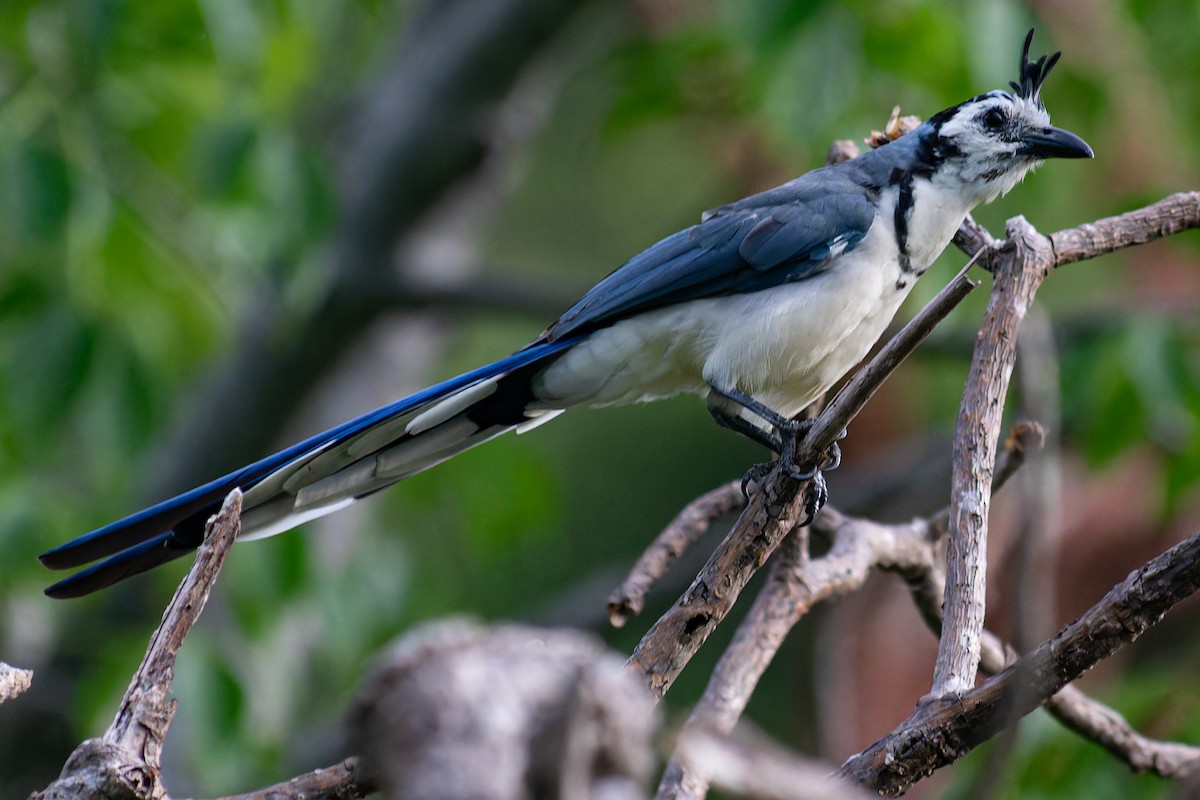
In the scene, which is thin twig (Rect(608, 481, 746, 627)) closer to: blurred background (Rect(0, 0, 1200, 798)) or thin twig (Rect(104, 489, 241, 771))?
blurred background (Rect(0, 0, 1200, 798))

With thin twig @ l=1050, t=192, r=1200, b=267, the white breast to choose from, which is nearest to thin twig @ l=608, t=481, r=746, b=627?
the white breast

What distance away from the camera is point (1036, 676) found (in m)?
1.63

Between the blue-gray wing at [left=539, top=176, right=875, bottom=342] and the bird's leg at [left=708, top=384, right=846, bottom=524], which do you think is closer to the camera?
the bird's leg at [left=708, top=384, right=846, bottom=524]

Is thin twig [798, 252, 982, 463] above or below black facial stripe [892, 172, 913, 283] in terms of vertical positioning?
below

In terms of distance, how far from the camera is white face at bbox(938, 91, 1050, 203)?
2.82 m

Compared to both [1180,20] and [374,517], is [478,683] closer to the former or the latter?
[1180,20]

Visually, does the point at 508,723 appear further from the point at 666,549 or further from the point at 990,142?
the point at 990,142

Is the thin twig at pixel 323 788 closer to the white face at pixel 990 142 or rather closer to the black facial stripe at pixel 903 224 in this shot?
the black facial stripe at pixel 903 224

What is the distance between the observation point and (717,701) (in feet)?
7.24

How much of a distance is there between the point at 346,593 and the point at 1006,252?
276 centimetres

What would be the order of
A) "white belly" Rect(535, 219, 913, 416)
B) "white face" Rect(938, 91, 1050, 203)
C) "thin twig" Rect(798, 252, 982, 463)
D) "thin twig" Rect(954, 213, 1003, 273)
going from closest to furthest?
"thin twig" Rect(798, 252, 982, 463)
"thin twig" Rect(954, 213, 1003, 273)
"white belly" Rect(535, 219, 913, 416)
"white face" Rect(938, 91, 1050, 203)

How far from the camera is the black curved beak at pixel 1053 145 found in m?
2.80

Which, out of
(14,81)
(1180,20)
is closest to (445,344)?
(14,81)

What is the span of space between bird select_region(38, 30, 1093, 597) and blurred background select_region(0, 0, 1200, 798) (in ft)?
1.20
